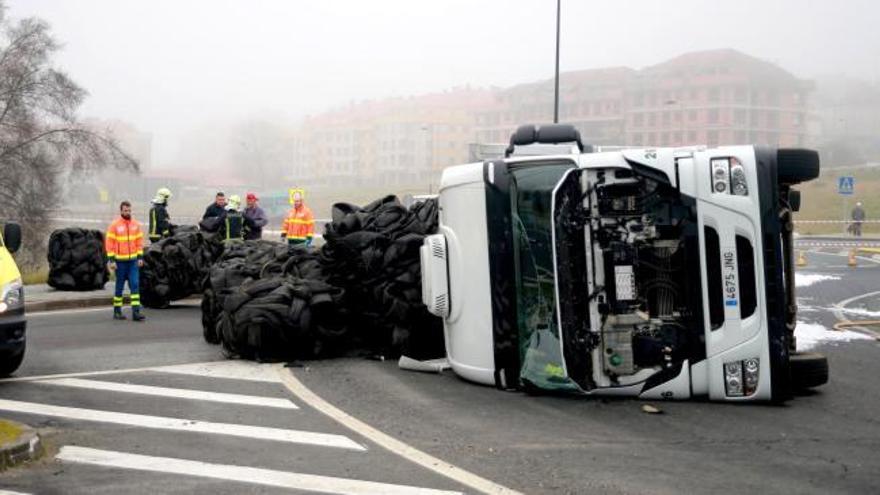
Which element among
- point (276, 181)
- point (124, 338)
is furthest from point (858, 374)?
point (276, 181)

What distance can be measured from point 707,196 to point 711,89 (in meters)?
35.6

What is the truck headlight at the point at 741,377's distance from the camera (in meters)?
7.20

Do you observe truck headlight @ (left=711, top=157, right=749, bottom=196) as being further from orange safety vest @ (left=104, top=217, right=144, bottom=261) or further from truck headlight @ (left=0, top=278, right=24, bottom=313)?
orange safety vest @ (left=104, top=217, right=144, bottom=261)

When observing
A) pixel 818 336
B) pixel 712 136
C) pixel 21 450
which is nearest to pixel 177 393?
pixel 21 450

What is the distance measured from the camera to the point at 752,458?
5848mm

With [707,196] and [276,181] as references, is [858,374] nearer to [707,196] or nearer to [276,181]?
[707,196]

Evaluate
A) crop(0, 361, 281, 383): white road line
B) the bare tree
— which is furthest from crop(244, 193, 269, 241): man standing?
the bare tree

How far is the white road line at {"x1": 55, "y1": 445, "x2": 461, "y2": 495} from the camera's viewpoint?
5133 mm

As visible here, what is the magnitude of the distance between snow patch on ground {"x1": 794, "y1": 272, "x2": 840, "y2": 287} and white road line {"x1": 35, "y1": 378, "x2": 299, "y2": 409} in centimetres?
1400

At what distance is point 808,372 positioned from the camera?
306 inches

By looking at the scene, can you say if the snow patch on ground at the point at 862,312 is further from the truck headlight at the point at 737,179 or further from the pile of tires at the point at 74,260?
the pile of tires at the point at 74,260

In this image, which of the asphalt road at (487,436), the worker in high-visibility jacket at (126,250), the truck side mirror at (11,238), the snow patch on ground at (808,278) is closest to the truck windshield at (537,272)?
the asphalt road at (487,436)

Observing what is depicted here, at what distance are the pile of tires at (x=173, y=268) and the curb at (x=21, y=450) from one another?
9.17 metres

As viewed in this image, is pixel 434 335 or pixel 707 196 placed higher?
pixel 707 196
